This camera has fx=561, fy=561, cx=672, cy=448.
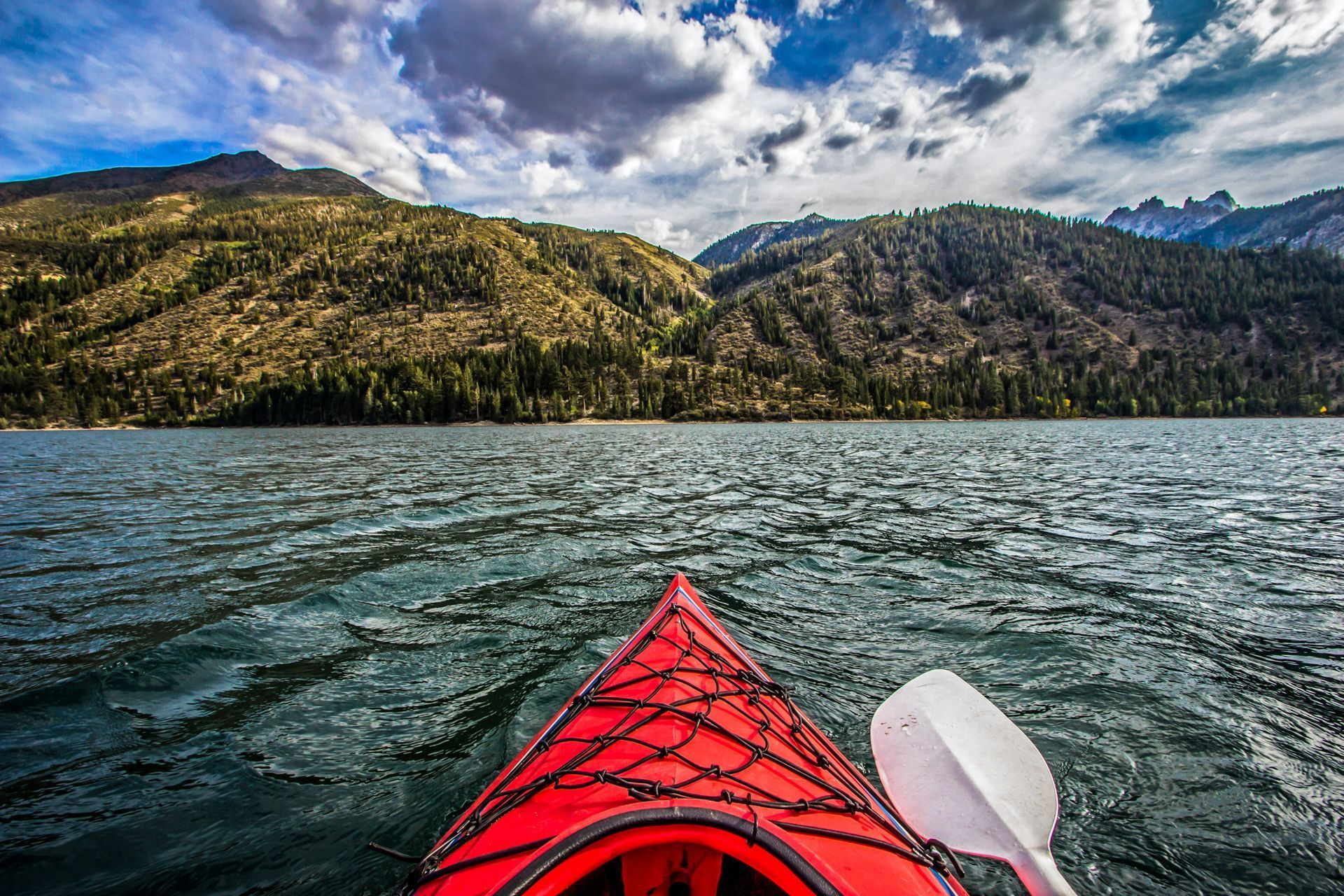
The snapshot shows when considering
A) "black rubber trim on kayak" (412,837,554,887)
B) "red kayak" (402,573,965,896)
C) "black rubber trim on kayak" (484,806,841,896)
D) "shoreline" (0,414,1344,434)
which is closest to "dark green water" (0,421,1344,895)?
"red kayak" (402,573,965,896)

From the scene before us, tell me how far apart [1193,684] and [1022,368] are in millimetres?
217411

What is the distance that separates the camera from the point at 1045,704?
263 inches

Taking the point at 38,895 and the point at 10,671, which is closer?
the point at 38,895

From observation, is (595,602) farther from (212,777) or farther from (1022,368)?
(1022,368)

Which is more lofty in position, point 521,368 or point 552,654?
point 521,368

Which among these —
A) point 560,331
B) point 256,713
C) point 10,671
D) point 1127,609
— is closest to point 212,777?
point 256,713

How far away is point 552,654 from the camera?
8188 millimetres

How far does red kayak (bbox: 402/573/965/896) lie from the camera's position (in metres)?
2.97

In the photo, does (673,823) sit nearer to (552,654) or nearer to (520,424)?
(552,654)

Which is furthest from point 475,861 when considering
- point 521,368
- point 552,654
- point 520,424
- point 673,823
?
point 521,368

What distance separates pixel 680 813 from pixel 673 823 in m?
0.07

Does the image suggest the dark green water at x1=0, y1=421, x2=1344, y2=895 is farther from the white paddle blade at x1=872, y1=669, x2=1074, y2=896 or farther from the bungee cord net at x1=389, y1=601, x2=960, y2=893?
the bungee cord net at x1=389, y1=601, x2=960, y2=893

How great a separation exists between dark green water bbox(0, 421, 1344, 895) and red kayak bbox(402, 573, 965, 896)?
141cm

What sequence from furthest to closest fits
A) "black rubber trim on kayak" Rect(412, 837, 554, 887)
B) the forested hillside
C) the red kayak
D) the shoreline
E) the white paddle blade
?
the forested hillside
the shoreline
the white paddle blade
"black rubber trim on kayak" Rect(412, 837, 554, 887)
the red kayak
